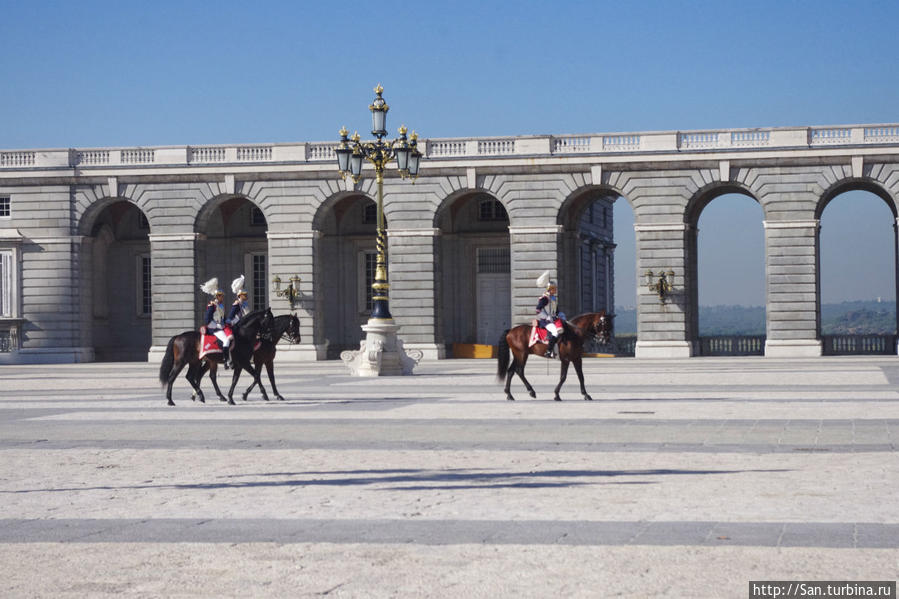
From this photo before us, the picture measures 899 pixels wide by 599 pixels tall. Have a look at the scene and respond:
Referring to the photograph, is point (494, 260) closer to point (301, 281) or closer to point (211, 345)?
point (301, 281)

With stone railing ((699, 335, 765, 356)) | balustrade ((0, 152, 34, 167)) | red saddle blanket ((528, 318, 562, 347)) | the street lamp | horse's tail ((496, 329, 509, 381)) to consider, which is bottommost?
stone railing ((699, 335, 765, 356))

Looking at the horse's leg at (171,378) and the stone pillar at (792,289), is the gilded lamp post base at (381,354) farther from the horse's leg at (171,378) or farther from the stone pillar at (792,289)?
the stone pillar at (792,289)

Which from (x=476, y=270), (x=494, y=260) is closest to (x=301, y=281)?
(x=476, y=270)

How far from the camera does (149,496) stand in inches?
381

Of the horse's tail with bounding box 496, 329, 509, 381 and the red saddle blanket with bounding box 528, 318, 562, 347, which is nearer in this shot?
the red saddle blanket with bounding box 528, 318, 562, 347

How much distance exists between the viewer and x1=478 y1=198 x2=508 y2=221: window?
1956 inches

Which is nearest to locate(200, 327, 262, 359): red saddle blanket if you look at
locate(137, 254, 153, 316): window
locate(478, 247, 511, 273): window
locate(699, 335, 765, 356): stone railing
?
locate(478, 247, 511, 273): window

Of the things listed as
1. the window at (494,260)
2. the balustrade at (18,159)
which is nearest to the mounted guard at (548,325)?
the window at (494,260)

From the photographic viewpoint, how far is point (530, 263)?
45.6 metres

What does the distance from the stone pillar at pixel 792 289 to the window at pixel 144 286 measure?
1017 inches

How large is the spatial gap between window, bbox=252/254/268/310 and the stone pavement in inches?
1283

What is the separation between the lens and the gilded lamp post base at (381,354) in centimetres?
3056

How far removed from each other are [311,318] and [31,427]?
30.4 m

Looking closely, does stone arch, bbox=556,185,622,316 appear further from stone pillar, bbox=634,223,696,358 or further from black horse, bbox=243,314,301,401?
black horse, bbox=243,314,301,401
